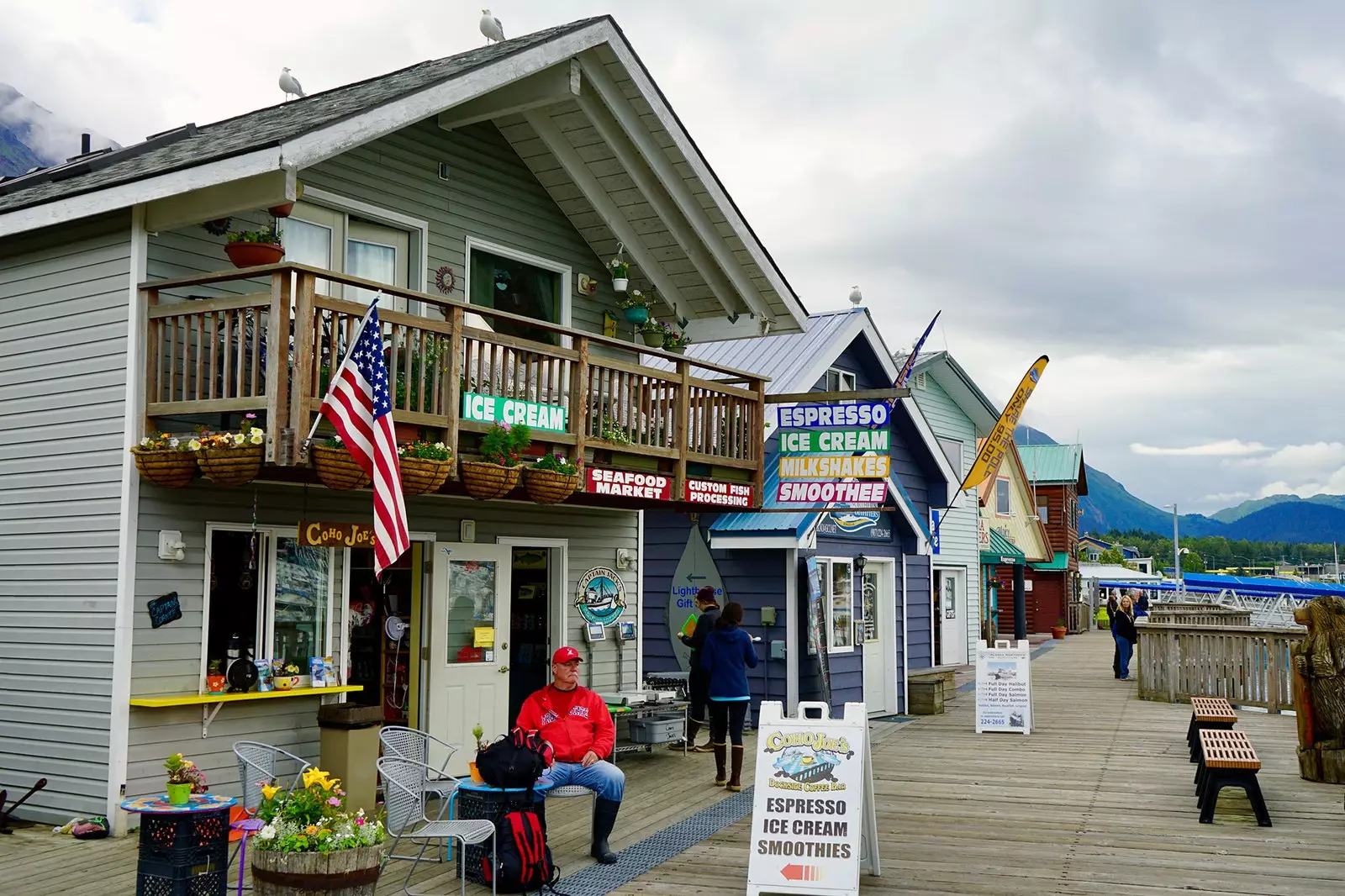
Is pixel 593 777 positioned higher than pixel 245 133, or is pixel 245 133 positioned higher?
pixel 245 133

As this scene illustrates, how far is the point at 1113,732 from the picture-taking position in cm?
1655

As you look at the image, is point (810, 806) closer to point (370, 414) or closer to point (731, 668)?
point (731, 668)

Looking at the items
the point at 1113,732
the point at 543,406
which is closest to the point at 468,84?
the point at 543,406

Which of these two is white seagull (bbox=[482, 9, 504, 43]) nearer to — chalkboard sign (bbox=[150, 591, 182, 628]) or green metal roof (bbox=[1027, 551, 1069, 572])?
chalkboard sign (bbox=[150, 591, 182, 628])

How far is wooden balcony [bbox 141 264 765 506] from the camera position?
882 cm

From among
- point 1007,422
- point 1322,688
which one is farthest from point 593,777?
point 1007,422

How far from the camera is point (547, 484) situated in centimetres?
1088

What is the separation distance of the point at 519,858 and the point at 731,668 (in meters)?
4.23

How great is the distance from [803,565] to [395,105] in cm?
897

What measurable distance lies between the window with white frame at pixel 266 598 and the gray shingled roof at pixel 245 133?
2952 millimetres

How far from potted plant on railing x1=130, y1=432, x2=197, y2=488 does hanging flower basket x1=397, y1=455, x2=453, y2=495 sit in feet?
4.99

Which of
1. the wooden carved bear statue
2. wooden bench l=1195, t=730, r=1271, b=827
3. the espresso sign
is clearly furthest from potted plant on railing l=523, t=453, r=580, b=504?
the wooden carved bear statue

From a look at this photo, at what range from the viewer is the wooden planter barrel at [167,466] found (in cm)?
911

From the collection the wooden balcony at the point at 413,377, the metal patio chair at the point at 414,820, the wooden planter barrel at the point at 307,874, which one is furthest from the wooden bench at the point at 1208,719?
the wooden planter barrel at the point at 307,874
